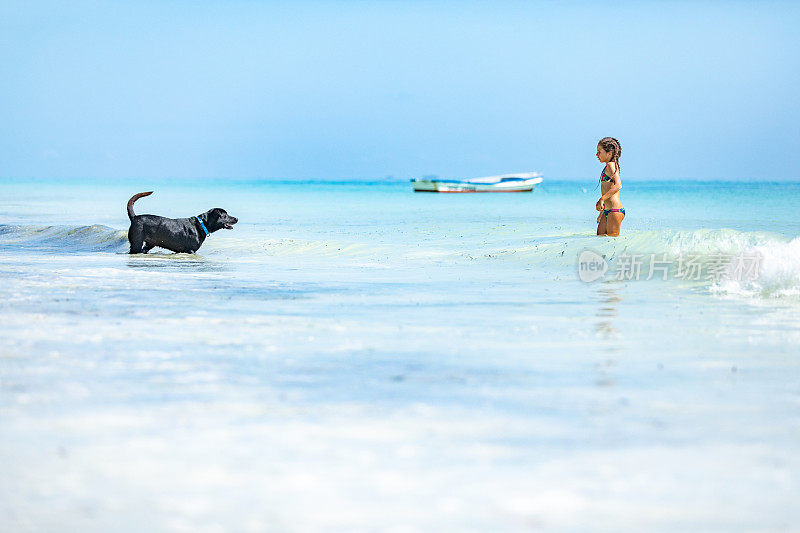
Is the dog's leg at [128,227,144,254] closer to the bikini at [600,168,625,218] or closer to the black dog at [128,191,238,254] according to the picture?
the black dog at [128,191,238,254]

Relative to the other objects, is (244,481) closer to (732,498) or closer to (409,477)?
(409,477)

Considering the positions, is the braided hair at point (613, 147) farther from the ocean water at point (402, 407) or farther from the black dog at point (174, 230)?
the black dog at point (174, 230)

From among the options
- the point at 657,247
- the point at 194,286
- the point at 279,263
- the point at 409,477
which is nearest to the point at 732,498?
the point at 409,477

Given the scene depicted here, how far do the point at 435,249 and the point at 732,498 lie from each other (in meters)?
13.1

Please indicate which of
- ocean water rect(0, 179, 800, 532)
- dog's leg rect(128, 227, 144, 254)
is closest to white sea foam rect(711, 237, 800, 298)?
ocean water rect(0, 179, 800, 532)

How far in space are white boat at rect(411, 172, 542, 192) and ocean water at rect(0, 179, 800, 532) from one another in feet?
212

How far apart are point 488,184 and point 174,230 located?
199ft

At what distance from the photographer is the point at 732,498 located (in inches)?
129

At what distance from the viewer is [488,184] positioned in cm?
7375

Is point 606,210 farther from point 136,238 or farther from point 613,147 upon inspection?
point 136,238

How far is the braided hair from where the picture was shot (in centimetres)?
1283

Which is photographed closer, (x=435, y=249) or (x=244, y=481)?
(x=244, y=481)

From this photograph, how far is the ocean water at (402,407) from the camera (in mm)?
3195

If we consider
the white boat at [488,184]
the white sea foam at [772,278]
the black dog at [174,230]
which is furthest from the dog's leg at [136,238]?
the white boat at [488,184]
